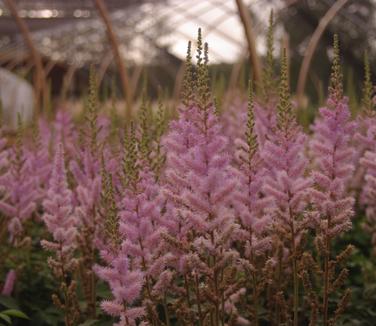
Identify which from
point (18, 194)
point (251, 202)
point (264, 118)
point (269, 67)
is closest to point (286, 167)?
point (251, 202)

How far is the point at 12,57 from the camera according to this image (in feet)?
69.5

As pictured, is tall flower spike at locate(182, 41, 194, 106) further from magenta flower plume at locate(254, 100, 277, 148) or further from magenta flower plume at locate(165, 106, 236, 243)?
magenta flower plume at locate(254, 100, 277, 148)

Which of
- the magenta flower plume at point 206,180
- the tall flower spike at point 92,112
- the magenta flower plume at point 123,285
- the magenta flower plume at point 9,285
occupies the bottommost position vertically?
the magenta flower plume at point 9,285

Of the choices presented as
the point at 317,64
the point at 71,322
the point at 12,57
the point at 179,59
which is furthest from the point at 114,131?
the point at 317,64

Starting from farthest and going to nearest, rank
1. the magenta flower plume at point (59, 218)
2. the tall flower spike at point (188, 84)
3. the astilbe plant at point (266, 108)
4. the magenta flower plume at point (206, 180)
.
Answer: the astilbe plant at point (266, 108) → the magenta flower plume at point (59, 218) → the tall flower spike at point (188, 84) → the magenta flower plume at point (206, 180)

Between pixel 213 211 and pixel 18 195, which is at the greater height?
pixel 213 211

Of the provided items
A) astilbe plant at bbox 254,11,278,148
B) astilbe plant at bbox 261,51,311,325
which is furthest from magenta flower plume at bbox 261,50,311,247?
astilbe plant at bbox 254,11,278,148

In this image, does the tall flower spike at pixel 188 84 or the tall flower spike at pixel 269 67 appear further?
the tall flower spike at pixel 269 67

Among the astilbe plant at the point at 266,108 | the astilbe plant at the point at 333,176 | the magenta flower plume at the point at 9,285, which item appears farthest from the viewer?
the magenta flower plume at the point at 9,285

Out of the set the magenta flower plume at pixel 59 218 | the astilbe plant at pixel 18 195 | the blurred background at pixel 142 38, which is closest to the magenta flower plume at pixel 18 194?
the astilbe plant at pixel 18 195

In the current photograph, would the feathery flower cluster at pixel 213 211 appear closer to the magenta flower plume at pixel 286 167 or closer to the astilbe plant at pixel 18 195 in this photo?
the magenta flower plume at pixel 286 167

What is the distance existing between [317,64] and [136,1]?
1147 cm

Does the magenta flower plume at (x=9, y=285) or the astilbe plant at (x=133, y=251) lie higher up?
the astilbe plant at (x=133, y=251)

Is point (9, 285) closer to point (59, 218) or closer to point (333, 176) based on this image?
point (59, 218)
